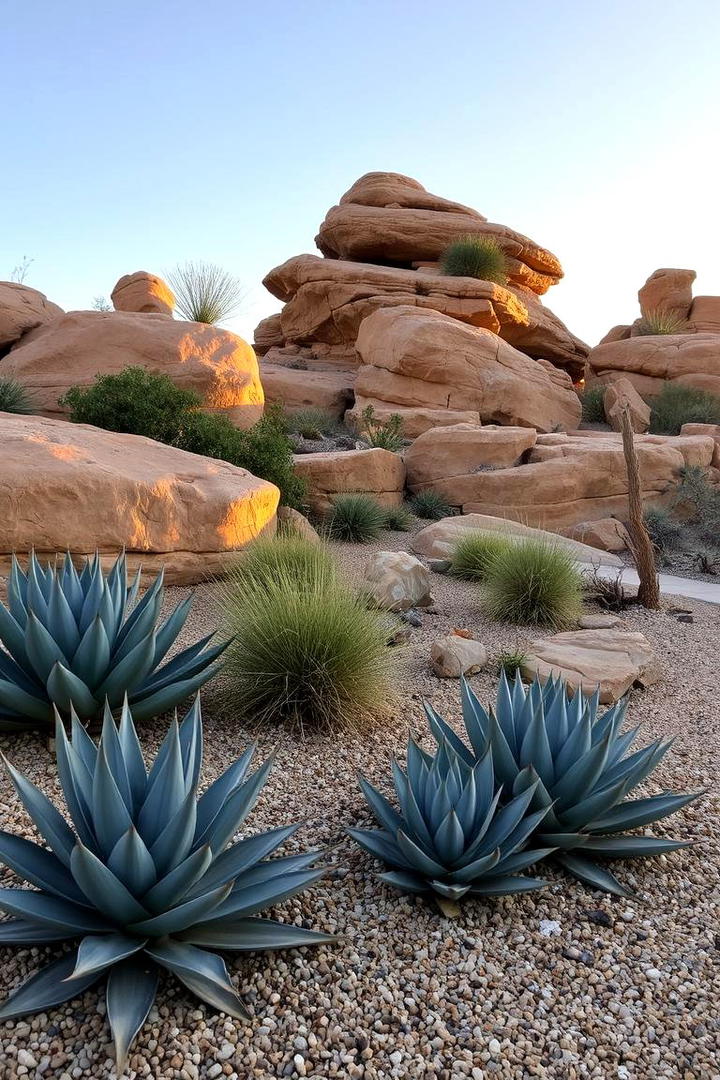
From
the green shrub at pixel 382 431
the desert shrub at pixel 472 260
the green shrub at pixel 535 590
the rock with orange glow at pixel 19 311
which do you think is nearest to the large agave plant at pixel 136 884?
the green shrub at pixel 535 590

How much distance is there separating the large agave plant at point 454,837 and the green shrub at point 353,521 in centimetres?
749

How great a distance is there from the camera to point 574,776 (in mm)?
3053

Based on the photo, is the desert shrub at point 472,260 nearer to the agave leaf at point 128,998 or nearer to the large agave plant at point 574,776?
the large agave plant at point 574,776

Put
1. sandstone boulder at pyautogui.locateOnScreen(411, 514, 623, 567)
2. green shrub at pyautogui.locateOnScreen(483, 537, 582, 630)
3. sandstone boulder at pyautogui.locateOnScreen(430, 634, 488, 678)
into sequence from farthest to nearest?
sandstone boulder at pyautogui.locateOnScreen(411, 514, 623, 567)
green shrub at pyautogui.locateOnScreen(483, 537, 582, 630)
sandstone boulder at pyautogui.locateOnScreen(430, 634, 488, 678)

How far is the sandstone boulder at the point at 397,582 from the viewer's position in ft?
22.4

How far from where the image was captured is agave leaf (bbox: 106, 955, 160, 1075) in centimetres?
189

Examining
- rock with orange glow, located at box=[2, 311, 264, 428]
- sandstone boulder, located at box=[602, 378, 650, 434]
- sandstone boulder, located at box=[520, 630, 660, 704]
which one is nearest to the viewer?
sandstone boulder, located at box=[520, 630, 660, 704]

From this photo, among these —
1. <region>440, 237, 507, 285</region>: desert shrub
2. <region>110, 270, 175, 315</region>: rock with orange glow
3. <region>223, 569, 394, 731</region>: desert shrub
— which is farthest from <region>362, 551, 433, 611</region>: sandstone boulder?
<region>440, 237, 507, 285</region>: desert shrub

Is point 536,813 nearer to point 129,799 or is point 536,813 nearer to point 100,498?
point 129,799

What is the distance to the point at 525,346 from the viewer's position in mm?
23125

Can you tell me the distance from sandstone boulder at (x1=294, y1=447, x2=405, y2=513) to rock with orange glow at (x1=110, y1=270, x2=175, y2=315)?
8.35 metres

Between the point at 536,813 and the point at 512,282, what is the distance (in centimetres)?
2284

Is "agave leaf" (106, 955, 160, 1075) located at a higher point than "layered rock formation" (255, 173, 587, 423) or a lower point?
lower

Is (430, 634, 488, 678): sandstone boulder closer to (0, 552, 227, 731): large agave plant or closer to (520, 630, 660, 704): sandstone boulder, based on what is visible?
(520, 630, 660, 704): sandstone boulder
